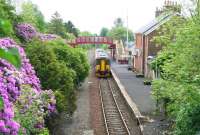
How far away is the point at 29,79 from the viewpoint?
15617 millimetres

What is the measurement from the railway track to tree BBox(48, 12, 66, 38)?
65857 mm

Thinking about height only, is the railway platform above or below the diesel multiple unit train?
below

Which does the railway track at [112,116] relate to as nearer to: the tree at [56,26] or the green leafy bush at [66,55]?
the green leafy bush at [66,55]

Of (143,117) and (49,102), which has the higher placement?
(49,102)

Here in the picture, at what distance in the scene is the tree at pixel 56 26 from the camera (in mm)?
100688

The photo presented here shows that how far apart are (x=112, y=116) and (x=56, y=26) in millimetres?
80519

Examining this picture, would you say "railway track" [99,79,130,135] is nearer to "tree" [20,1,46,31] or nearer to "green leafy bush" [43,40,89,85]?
"green leafy bush" [43,40,89,85]

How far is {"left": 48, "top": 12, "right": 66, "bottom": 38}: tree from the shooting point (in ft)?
330

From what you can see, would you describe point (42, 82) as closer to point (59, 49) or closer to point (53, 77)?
point (53, 77)

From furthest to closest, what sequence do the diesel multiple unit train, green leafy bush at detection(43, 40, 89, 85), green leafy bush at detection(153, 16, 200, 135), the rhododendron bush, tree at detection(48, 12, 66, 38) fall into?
1. tree at detection(48, 12, 66, 38)
2. the diesel multiple unit train
3. green leafy bush at detection(43, 40, 89, 85)
4. green leafy bush at detection(153, 16, 200, 135)
5. the rhododendron bush

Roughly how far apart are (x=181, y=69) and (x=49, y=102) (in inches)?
209

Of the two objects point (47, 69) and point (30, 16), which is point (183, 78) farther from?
point (30, 16)

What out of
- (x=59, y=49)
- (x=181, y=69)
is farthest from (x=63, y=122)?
(x=181, y=69)

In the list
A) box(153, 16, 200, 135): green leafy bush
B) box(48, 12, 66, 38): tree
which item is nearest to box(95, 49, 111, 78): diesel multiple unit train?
box(153, 16, 200, 135): green leafy bush
